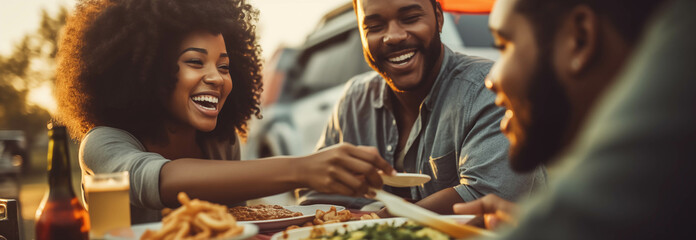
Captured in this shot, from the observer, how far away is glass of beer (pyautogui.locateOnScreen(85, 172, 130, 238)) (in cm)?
146

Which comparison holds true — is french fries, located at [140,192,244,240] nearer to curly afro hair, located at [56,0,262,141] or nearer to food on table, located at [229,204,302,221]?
food on table, located at [229,204,302,221]

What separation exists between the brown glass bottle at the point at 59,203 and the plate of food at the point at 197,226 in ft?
0.52

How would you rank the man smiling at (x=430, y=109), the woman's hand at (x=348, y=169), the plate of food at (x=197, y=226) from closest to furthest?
the plate of food at (x=197, y=226), the woman's hand at (x=348, y=169), the man smiling at (x=430, y=109)

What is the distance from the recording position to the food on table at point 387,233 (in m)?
1.37

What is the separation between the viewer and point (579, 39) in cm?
98

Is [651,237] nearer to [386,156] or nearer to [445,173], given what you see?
[445,173]

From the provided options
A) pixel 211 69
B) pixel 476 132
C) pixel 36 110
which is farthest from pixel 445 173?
pixel 36 110

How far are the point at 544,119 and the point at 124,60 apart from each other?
5.99 feet

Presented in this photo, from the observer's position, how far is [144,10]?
237 cm

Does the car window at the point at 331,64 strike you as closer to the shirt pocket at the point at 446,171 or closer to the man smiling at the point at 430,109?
the man smiling at the point at 430,109

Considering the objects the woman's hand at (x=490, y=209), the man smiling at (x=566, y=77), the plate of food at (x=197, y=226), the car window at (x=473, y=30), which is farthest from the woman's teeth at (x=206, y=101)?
the car window at (x=473, y=30)

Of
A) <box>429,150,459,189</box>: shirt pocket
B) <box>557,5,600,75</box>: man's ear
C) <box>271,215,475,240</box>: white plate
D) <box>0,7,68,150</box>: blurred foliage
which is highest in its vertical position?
<box>557,5,600,75</box>: man's ear

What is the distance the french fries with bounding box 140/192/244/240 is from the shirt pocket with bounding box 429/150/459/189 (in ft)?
4.97

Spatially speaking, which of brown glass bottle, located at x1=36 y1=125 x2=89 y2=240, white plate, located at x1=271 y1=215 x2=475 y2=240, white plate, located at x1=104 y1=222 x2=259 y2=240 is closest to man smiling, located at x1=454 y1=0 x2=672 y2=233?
white plate, located at x1=271 y1=215 x2=475 y2=240
